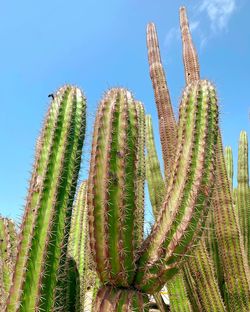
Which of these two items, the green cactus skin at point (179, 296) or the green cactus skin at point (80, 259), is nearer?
the green cactus skin at point (80, 259)

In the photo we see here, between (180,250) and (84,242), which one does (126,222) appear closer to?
(180,250)

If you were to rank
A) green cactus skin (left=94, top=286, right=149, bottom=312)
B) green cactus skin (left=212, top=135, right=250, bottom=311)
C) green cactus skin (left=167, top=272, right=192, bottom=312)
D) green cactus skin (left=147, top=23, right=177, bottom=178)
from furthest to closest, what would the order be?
1. green cactus skin (left=147, top=23, right=177, bottom=178)
2. green cactus skin (left=212, top=135, right=250, bottom=311)
3. green cactus skin (left=167, top=272, right=192, bottom=312)
4. green cactus skin (left=94, top=286, right=149, bottom=312)

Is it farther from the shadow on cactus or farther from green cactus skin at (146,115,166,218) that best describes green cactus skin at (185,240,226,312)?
green cactus skin at (146,115,166,218)

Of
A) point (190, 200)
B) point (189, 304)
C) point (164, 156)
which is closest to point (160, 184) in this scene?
point (164, 156)

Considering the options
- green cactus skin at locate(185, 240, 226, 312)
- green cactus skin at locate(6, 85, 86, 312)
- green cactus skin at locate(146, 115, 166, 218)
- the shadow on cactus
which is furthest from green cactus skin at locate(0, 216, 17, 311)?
green cactus skin at locate(146, 115, 166, 218)

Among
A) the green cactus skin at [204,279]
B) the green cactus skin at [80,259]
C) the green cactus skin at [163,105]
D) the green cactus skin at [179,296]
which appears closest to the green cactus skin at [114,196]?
the green cactus skin at [80,259]

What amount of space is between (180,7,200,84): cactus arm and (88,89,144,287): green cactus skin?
350cm

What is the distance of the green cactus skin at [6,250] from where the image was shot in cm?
276

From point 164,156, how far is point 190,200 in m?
2.98

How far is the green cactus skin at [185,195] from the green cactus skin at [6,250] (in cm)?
97

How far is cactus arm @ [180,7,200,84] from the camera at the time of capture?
6079mm

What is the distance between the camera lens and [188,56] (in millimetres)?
6375

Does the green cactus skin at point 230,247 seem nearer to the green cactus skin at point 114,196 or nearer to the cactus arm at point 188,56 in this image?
the cactus arm at point 188,56

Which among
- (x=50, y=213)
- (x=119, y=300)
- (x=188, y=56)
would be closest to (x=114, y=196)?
(x=50, y=213)
